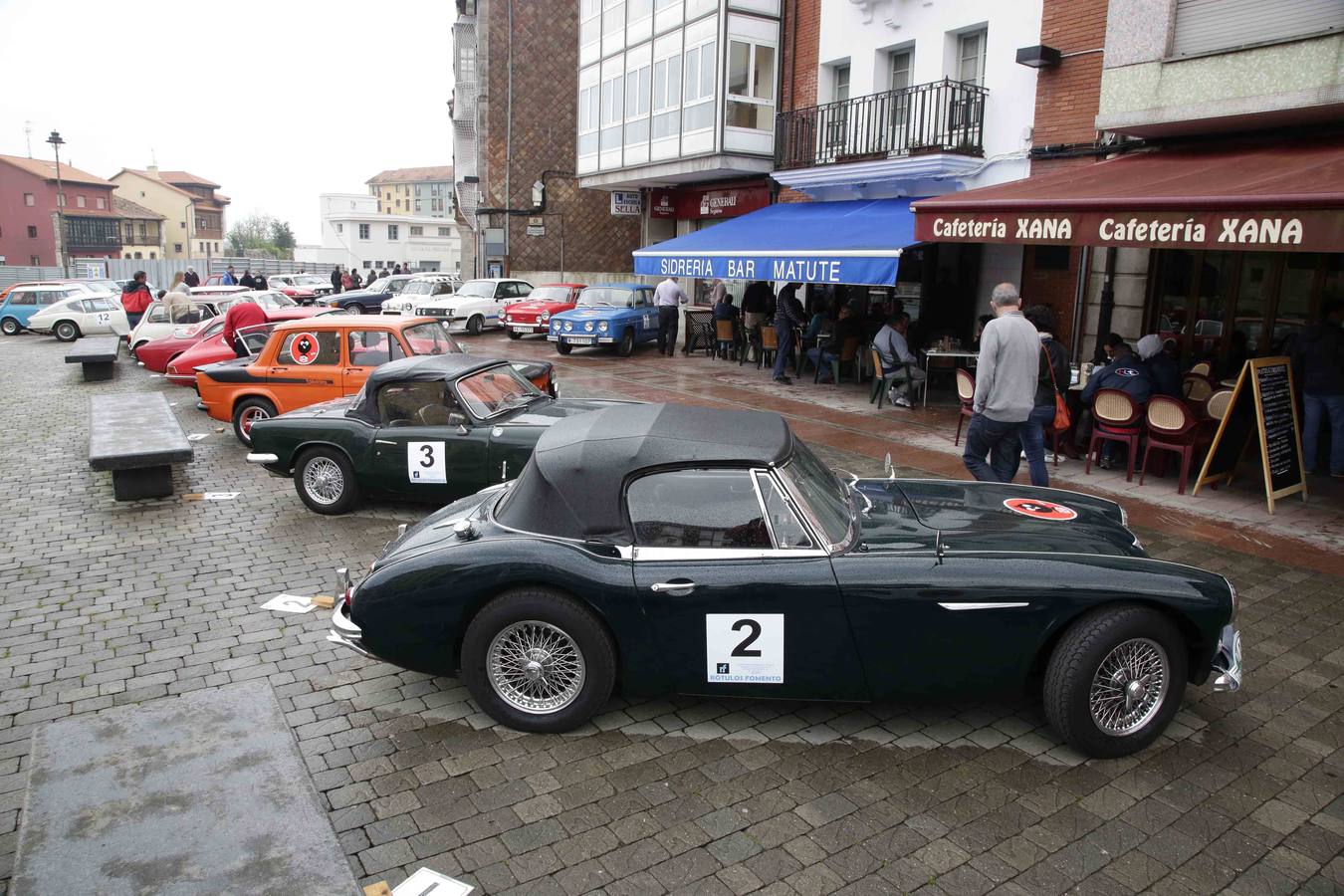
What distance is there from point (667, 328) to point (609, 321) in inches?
58.7

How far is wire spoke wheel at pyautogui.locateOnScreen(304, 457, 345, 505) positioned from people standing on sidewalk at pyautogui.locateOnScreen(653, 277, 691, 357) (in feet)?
45.3

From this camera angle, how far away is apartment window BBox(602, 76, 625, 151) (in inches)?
989

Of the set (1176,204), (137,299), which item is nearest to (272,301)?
A: (137,299)

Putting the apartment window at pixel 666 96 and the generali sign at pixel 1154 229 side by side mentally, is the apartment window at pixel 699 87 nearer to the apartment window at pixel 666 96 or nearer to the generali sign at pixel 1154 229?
the apartment window at pixel 666 96

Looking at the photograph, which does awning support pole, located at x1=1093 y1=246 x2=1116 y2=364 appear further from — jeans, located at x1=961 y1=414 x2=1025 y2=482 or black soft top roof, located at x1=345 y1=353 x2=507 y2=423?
black soft top roof, located at x1=345 y1=353 x2=507 y2=423

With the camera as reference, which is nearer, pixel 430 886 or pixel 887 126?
pixel 430 886

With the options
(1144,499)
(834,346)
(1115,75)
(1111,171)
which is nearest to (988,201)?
(1111,171)

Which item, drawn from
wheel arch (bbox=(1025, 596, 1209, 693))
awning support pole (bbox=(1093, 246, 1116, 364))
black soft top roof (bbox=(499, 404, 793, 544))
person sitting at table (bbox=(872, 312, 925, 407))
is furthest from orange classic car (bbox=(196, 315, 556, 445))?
awning support pole (bbox=(1093, 246, 1116, 364))

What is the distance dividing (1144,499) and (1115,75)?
5.74 metres

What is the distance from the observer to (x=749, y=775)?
4152 millimetres

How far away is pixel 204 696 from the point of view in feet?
13.1

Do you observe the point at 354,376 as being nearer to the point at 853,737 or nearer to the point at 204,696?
the point at 204,696

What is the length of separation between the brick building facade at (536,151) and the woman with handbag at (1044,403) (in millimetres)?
25753

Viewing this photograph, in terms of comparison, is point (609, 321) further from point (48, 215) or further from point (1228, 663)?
point (48, 215)
